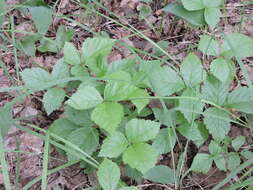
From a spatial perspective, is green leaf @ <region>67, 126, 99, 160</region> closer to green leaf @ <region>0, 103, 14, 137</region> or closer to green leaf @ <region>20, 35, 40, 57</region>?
green leaf @ <region>0, 103, 14, 137</region>

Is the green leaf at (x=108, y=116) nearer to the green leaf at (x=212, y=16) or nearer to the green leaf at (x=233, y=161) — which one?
the green leaf at (x=233, y=161)

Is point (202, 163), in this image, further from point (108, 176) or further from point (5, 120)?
point (5, 120)

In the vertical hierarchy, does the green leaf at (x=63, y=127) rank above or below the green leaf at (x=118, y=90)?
below

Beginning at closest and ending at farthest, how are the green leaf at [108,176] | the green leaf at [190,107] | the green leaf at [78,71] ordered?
the green leaf at [108,176]
the green leaf at [190,107]
the green leaf at [78,71]

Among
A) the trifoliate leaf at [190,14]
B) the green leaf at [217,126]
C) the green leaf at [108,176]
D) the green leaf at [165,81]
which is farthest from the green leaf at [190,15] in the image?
the green leaf at [108,176]

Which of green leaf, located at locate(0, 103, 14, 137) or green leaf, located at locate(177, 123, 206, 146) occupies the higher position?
green leaf, located at locate(0, 103, 14, 137)

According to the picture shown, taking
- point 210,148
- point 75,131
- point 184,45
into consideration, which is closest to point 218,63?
point 210,148

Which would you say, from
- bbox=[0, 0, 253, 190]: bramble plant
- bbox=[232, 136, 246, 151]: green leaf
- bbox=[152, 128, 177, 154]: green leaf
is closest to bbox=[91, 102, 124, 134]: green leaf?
bbox=[0, 0, 253, 190]: bramble plant
